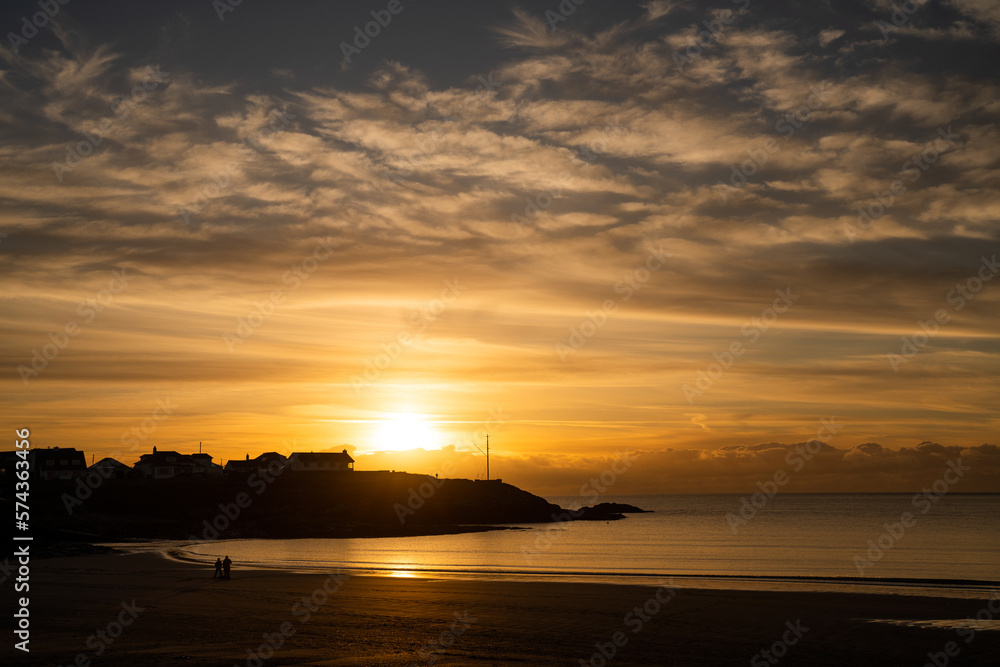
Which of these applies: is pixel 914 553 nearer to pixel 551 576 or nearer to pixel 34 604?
pixel 551 576

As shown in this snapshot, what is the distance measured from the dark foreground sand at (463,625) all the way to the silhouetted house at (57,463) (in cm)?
10586

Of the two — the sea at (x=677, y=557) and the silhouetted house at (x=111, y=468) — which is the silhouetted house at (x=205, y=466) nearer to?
the silhouetted house at (x=111, y=468)

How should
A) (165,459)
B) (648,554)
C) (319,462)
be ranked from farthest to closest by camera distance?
(319,462)
(165,459)
(648,554)

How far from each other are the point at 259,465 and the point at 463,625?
449 feet

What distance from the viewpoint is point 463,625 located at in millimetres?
27531

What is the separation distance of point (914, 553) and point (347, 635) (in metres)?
63.0

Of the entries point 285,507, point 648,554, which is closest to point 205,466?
point 285,507

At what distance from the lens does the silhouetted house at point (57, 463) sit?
12950cm

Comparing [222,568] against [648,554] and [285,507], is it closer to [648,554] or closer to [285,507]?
[648,554]

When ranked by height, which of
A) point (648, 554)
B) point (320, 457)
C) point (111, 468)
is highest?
point (320, 457)

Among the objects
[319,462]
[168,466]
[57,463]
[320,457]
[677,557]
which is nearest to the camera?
[677,557]

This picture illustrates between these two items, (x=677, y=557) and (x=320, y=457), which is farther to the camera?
(x=320, y=457)

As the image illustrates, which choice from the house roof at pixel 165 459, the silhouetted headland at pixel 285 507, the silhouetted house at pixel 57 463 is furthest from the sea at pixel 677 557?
the house roof at pixel 165 459

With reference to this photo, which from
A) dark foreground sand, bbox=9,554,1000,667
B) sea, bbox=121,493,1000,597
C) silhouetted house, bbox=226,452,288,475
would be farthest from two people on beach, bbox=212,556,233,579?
silhouetted house, bbox=226,452,288,475
